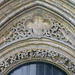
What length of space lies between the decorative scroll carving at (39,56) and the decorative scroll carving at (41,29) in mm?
434

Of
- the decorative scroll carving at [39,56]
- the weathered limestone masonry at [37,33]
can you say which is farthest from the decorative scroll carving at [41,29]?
the decorative scroll carving at [39,56]

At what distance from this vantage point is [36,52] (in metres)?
8.45

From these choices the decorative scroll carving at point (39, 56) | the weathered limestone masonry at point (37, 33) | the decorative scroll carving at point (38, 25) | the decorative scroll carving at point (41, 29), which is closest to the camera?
the decorative scroll carving at point (39, 56)

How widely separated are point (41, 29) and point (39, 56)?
808 millimetres

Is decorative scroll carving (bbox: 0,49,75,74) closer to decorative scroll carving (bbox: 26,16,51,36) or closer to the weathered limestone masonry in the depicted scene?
the weathered limestone masonry

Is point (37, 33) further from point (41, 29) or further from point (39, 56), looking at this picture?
point (39, 56)

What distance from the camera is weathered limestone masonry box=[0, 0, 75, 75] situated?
8.38m

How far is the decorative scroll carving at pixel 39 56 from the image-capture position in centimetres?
826

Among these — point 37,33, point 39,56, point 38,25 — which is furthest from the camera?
point 38,25

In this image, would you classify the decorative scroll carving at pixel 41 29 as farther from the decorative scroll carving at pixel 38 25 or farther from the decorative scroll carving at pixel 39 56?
the decorative scroll carving at pixel 39 56

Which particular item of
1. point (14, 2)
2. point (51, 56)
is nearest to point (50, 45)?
point (51, 56)

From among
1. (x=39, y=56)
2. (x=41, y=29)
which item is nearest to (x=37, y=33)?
(x=41, y=29)

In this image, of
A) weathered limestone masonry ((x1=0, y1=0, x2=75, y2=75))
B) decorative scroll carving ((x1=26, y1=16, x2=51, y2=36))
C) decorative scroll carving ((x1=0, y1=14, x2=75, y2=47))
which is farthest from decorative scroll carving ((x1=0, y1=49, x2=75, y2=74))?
decorative scroll carving ((x1=26, y1=16, x2=51, y2=36))

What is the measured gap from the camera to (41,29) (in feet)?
28.9
